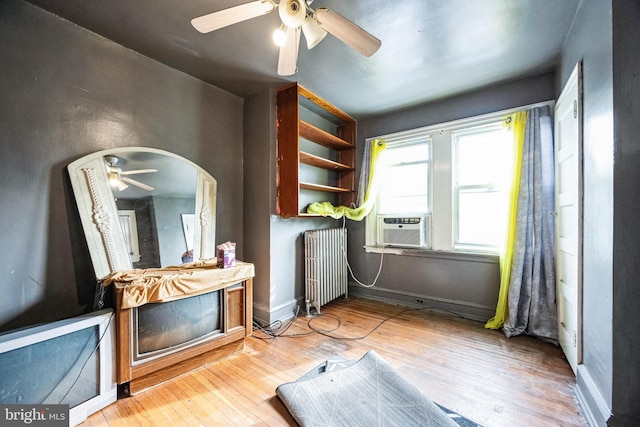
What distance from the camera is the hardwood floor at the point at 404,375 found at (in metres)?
1.40

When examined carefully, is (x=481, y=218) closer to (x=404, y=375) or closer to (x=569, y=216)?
(x=569, y=216)

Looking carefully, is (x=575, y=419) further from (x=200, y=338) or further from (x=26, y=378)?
(x=26, y=378)

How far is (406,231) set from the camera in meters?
3.08

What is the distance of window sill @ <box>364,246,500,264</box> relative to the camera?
104 inches

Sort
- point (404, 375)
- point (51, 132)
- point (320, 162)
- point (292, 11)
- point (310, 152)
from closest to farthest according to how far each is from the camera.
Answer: point (292, 11)
point (51, 132)
point (404, 375)
point (320, 162)
point (310, 152)

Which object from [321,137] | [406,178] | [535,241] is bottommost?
[535,241]

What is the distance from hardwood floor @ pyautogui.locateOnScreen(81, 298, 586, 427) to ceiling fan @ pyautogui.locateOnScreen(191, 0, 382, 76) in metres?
2.10

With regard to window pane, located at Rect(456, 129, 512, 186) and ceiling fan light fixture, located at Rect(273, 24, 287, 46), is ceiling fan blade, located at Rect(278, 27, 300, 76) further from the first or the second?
window pane, located at Rect(456, 129, 512, 186)


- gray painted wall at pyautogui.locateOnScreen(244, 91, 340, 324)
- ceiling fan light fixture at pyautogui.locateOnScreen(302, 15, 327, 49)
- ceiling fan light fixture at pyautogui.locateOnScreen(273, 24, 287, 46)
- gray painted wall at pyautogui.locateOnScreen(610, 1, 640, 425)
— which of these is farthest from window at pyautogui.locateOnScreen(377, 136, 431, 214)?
ceiling fan light fixture at pyautogui.locateOnScreen(273, 24, 287, 46)

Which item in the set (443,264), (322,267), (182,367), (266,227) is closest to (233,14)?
(266,227)

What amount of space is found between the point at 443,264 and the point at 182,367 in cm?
273

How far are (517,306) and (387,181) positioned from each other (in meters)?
1.91

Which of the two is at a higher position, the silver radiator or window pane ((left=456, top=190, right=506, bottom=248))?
window pane ((left=456, top=190, right=506, bottom=248))

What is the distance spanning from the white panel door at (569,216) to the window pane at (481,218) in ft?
1.56
